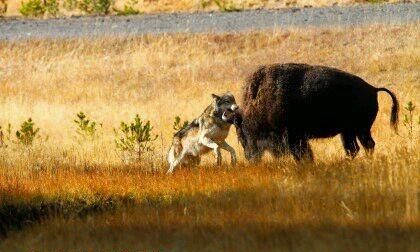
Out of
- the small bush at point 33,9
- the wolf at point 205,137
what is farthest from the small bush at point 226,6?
the wolf at point 205,137

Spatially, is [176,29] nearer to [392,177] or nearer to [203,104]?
[203,104]

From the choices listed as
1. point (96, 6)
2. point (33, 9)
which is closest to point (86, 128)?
point (96, 6)

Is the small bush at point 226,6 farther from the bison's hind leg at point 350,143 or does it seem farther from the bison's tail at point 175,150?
the bison's hind leg at point 350,143

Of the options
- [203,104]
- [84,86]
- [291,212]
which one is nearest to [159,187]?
[291,212]

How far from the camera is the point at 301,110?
1327 cm

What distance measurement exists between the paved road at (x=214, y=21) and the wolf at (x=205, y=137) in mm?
14807

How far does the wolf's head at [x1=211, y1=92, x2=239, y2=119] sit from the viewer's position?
1313 cm

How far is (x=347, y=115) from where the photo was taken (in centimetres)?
1330

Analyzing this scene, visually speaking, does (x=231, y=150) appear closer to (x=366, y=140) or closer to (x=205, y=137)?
(x=205, y=137)

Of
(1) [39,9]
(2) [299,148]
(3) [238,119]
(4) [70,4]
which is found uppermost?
(4) [70,4]

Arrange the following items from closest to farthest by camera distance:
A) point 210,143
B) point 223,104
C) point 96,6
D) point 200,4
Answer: point 210,143
point 223,104
point 96,6
point 200,4

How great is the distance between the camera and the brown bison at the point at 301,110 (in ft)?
43.5

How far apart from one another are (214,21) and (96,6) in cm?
746

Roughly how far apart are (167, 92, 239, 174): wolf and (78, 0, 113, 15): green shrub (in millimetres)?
24239
